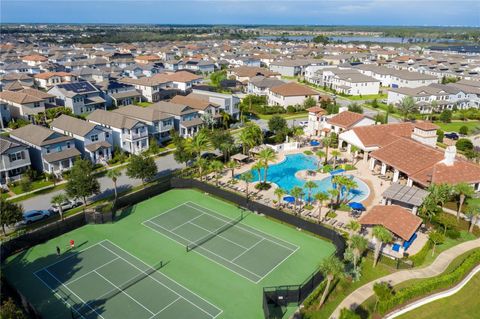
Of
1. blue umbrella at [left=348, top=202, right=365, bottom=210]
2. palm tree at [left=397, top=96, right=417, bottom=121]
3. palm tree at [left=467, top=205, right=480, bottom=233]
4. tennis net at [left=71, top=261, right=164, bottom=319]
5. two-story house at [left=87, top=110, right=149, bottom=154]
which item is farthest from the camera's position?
palm tree at [left=397, top=96, right=417, bottom=121]

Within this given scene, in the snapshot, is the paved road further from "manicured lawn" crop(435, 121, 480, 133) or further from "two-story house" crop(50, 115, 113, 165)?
"manicured lawn" crop(435, 121, 480, 133)

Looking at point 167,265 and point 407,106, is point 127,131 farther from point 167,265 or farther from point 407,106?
point 407,106

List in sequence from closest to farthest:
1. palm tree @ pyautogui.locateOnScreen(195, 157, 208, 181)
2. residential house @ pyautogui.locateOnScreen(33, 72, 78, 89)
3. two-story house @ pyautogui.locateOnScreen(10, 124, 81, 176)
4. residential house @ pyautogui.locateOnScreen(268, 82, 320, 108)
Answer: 1. palm tree @ pyautogui.locateOnScreen(195, 157, 208, 181)
2. two-story house @ pyautogui.locateOnScreen(10, 124, 81, 176)
3. residential house @ pyautogui.locateOnScreen(268, 82, 320, 108)
4. residential house @ pyautogui.locateOnScreen(33, 72, 78, 89)

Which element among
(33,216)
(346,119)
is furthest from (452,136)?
(33,216)

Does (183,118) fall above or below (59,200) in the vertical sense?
above

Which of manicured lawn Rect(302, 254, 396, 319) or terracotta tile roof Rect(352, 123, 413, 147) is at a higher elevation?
terracotta tile roof Rect(352, 123, 413, 147)

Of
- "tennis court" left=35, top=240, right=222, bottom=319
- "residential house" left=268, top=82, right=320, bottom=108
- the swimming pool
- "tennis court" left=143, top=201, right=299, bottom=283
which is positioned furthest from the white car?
"tennis court" left=35, top=240, right=222, bottom=319

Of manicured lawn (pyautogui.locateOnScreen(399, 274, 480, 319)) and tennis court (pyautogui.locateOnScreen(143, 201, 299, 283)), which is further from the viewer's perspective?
tennis court (pyautogui.locateOnScreen(143, 201, 299, 283))
